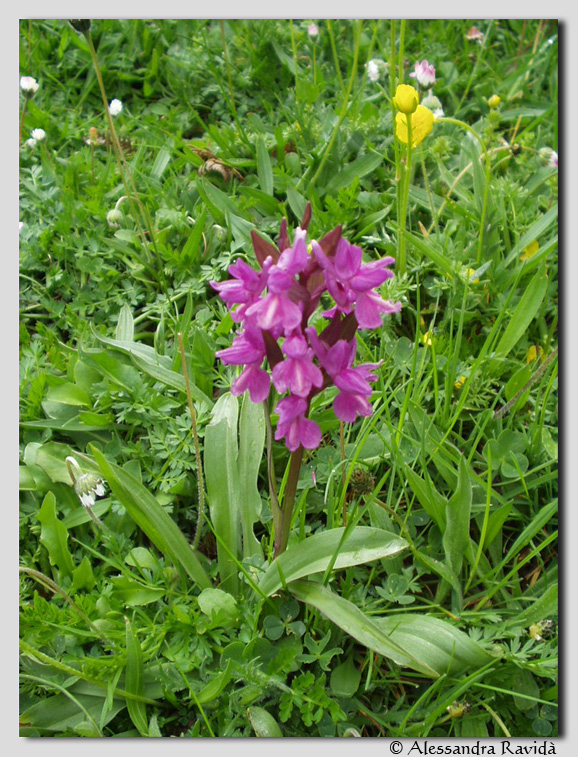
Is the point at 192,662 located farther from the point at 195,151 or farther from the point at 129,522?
the point at 195,151

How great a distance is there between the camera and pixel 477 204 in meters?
2.60

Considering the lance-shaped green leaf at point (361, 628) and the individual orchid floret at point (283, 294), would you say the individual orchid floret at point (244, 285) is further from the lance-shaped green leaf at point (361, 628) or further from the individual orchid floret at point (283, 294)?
the lance-shaped green leaf at point (361, 628)

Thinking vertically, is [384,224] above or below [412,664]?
above

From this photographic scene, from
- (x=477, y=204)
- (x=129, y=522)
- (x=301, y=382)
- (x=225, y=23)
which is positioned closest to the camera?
(x=301, y=382)

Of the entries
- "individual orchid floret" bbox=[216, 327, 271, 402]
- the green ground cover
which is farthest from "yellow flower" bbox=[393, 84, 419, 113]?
"individual orchid floret" bbox=[216, 327, 271, 402]

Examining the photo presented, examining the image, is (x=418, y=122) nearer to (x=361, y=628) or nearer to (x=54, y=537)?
(x=361, y=628)

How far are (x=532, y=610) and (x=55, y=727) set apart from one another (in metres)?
1.26

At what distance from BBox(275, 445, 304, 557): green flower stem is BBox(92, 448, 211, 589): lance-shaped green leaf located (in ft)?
0.94

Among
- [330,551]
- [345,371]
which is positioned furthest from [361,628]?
[345,371]

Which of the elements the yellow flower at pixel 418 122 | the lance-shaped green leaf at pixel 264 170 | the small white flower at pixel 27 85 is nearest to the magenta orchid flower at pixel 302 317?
the yellow flower at pixel 418 122

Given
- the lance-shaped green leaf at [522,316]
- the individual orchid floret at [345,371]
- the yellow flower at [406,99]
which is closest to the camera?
the individual orchid floret at [345,371]

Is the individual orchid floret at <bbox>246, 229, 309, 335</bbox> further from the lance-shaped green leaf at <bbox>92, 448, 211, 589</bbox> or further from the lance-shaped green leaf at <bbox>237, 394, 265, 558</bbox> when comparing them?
the lance-shaped green leaf at <bbox>92, 448, 211, 589</bbox>

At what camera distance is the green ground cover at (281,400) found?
1663 mm

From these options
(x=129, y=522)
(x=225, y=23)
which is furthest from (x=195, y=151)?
(x=129, y=522)
